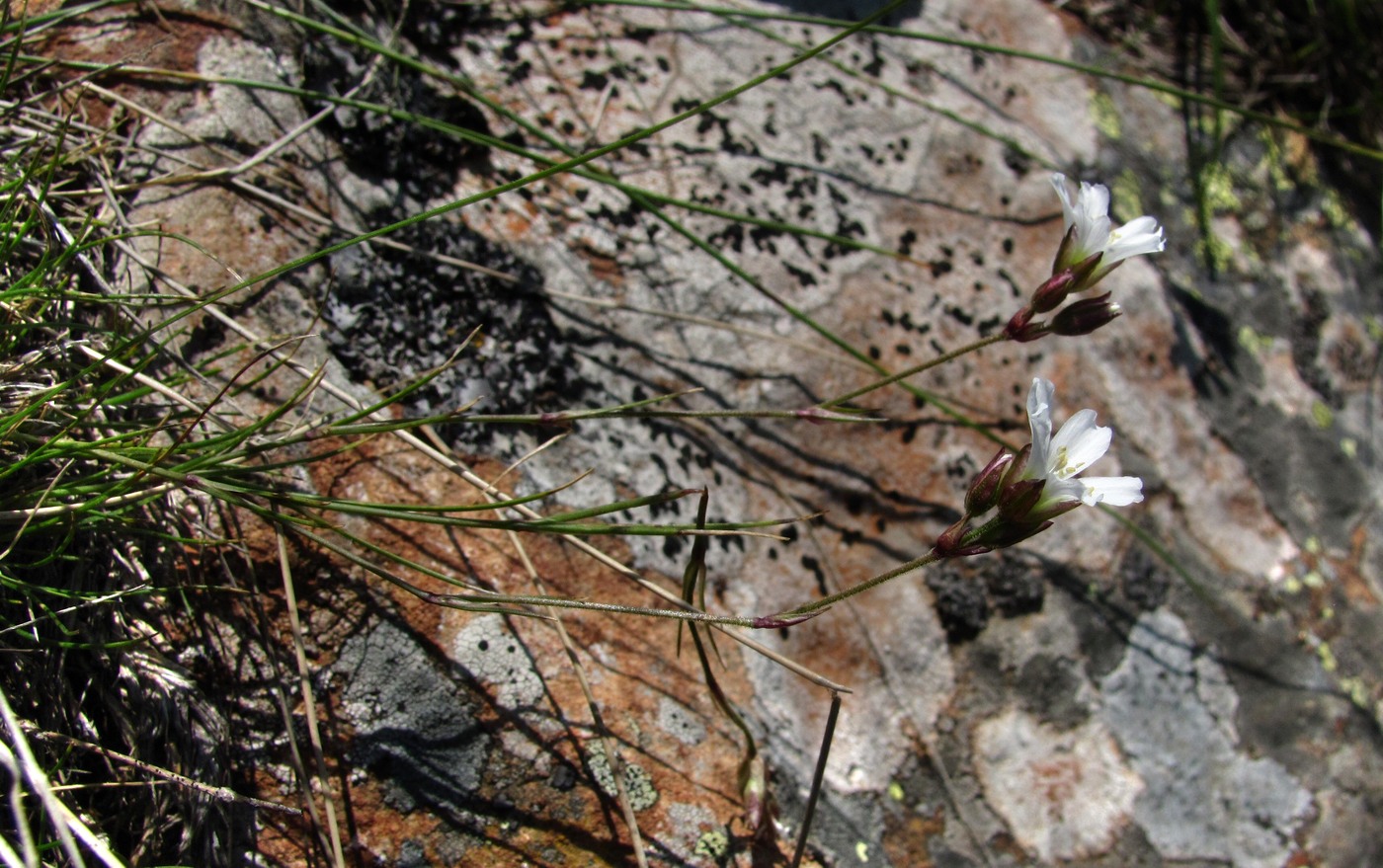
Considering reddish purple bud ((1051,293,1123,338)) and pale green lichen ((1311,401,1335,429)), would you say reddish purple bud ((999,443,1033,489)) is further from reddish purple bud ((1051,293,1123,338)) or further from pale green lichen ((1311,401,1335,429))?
pale green lichen ((1311,401,1335,429))

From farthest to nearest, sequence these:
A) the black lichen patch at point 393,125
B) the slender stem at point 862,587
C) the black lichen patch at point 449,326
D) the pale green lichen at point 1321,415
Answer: the pale green lichen at point 1321,415 → the black lichen patch at point 393,125 → the black lichen patch at point 449,326 → the slender stem at point 862,587

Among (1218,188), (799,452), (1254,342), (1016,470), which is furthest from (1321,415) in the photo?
(1016,470)

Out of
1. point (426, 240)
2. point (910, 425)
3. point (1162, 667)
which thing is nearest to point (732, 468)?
point (910, 425)

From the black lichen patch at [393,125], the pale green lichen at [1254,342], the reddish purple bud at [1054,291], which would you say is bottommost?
the pale green lichen at [1254,342]

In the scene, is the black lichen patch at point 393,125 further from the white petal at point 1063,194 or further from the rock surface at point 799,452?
the white petal at point 1063,194

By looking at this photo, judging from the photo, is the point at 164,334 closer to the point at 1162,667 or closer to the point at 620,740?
the point at 620,740

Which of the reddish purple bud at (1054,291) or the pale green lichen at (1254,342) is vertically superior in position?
the reddish purple bud at (1054,291)

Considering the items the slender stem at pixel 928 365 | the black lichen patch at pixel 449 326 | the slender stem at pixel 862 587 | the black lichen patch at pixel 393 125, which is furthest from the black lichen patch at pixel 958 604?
the black lichen patch at pixel 393 125
